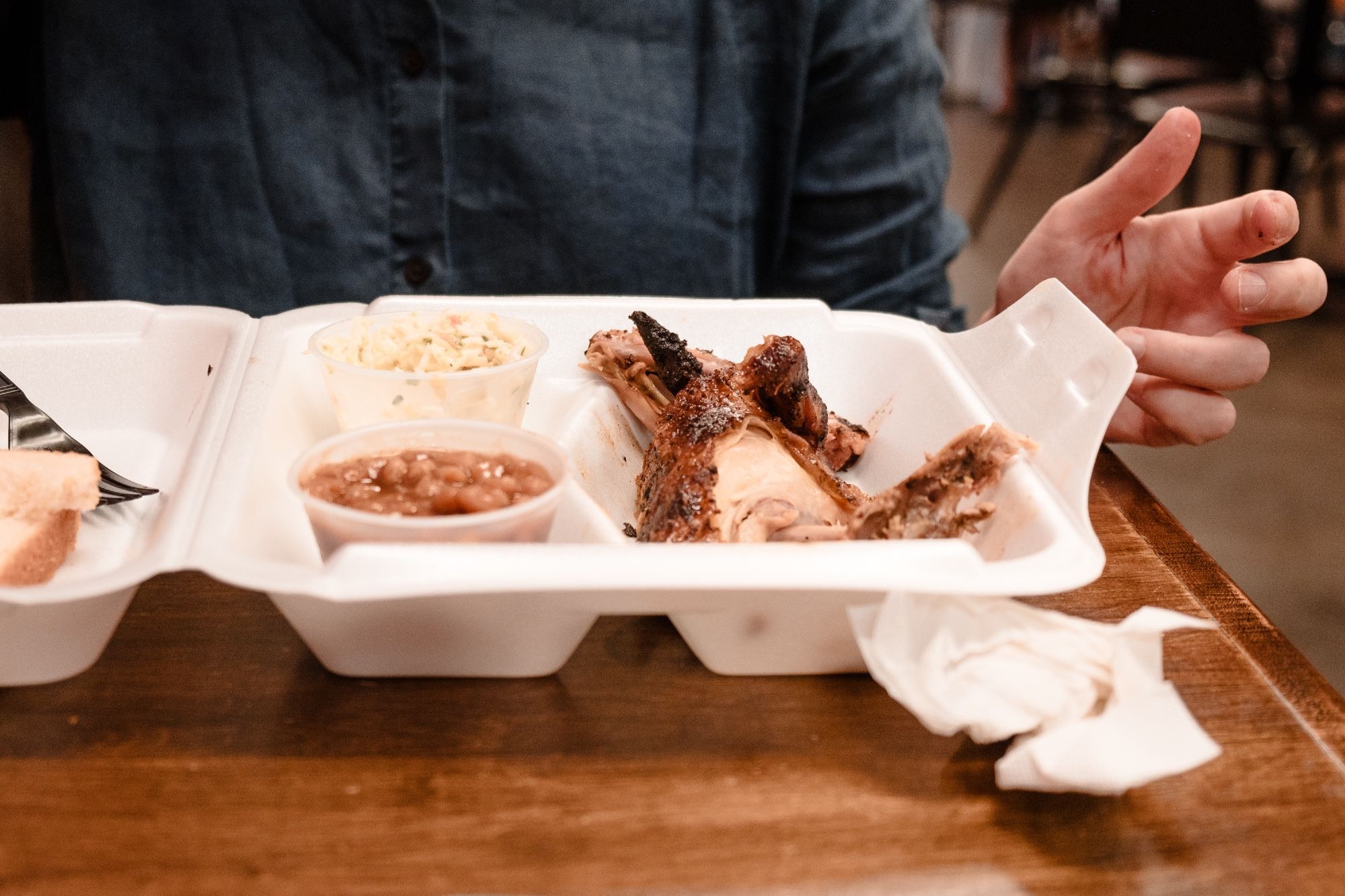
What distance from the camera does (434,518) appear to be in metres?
1.16

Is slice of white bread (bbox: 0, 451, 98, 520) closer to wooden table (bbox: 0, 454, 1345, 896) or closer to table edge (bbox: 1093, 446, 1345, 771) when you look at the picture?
wooden table (bbox: 0, 454, 1345, 896)

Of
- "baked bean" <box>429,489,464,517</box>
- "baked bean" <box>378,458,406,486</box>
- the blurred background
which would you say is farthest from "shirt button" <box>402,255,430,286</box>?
"baked bean" <box>429,489,464,517</box>

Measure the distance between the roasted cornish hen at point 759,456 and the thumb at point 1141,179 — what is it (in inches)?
26.0

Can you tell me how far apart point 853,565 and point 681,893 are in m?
0.37

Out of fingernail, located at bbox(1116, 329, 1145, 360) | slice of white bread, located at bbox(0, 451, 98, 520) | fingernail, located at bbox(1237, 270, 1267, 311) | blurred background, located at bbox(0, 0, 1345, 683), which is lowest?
blurred background, located at bbox(0, 0, 1345, 683)

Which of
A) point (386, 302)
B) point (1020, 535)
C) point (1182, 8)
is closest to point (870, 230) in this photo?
point (386, 302)

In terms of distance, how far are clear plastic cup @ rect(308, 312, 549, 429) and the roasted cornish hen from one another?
8.2 inches

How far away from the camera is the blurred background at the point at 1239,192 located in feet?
12.9

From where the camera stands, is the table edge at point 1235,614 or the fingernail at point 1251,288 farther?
the fingernail at point 1251,288

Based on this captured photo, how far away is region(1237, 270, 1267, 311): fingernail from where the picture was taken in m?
1.64

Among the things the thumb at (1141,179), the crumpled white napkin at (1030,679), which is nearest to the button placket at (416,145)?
the thumb at (1141,179)

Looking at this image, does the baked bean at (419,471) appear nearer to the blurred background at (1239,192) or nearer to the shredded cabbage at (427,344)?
the shredded cabbage at (427,344)

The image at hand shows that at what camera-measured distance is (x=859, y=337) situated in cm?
186

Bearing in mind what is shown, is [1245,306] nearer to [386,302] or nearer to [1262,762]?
[1262,762]
